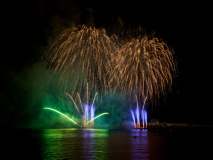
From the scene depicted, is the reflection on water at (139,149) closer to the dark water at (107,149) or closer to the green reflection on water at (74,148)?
the dark water at (107,149)

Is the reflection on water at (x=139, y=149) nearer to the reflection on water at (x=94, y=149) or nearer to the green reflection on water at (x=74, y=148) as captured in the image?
the reflection on water at (x=94, y=149)

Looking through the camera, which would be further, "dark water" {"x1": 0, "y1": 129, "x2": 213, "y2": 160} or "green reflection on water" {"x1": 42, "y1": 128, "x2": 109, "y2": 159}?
"dark water" {"x1": 0, "y1": 129, "x2": 213, "y2": 160}

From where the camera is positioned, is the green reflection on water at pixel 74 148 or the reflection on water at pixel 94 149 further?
the reflection on water at pixel 94 149

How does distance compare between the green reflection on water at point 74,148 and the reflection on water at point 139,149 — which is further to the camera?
the reflection on water at point 139,149

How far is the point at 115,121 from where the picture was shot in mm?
74875

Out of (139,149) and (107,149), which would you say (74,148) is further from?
(139,149)

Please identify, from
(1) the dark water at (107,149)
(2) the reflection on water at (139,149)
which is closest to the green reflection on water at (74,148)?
(1) the dark water at (107,149)

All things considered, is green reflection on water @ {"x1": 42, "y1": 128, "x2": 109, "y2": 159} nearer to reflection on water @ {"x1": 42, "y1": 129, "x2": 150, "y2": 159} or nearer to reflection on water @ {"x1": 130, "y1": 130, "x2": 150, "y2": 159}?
reflection on water @ {"x1": 42, "y1": 129, "x2": 150, "y2": 159}

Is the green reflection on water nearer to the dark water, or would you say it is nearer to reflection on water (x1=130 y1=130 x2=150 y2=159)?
the dark water

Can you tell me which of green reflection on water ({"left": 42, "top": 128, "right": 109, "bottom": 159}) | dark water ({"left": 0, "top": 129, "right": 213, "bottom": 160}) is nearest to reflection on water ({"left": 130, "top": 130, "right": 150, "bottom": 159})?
dark water ({"left": 0, "top": 129, "right": 213, "bottom": 160})

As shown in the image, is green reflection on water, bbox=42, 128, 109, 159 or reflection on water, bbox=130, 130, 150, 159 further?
reflection on water, bbox=130, 130, 150, 159

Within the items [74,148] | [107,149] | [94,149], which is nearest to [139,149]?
[107,149]

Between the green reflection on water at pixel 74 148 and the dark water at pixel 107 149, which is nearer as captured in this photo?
the green reflection on water at pixel 74 148

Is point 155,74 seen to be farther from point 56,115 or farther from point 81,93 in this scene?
point 56,115
